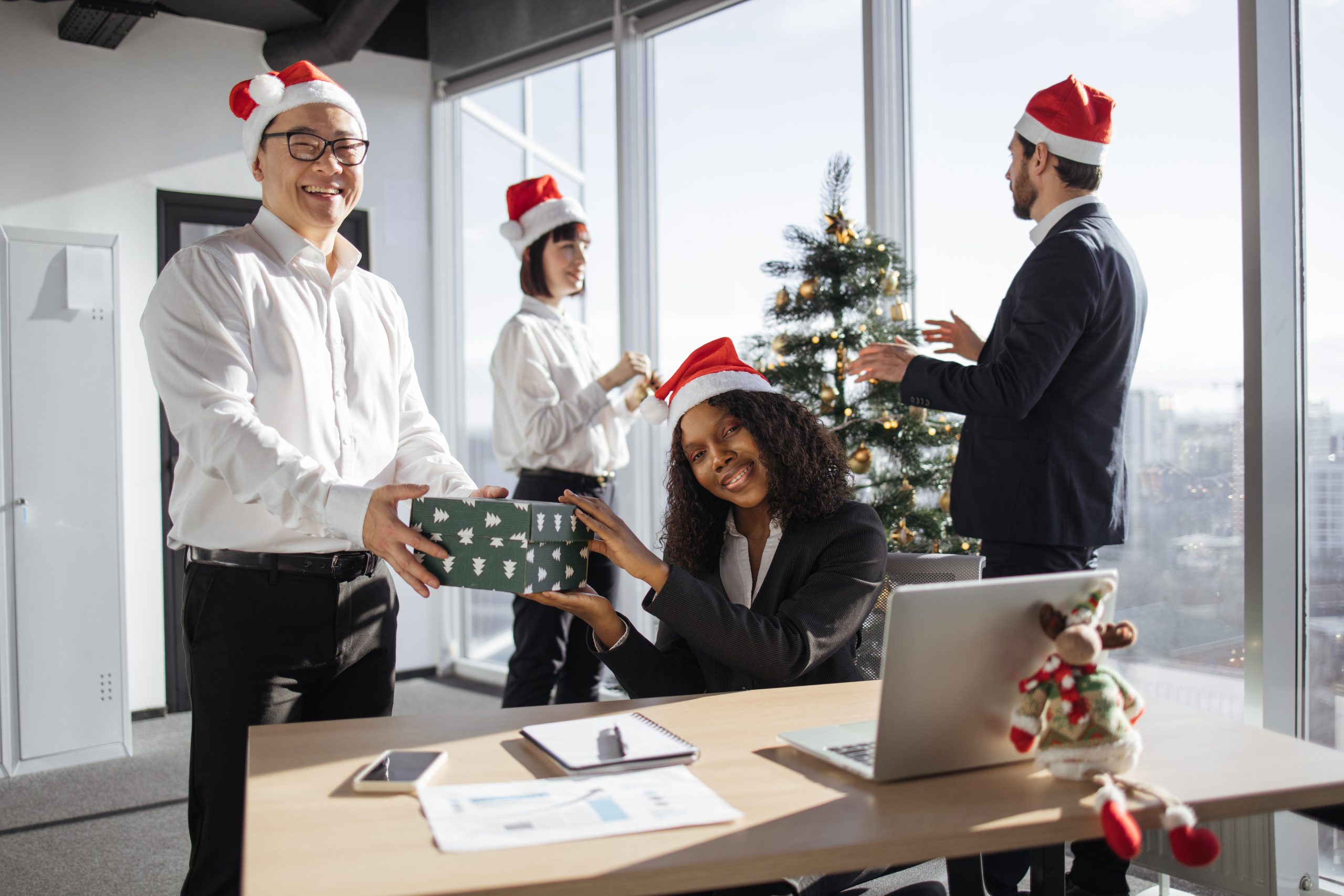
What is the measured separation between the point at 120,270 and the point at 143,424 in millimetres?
683

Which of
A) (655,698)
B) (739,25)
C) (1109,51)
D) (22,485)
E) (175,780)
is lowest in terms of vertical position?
(175,780)

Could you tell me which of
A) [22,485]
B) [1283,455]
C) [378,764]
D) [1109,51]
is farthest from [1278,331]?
[22,485]

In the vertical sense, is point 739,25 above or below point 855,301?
above

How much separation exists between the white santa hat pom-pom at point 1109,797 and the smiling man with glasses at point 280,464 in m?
0.97

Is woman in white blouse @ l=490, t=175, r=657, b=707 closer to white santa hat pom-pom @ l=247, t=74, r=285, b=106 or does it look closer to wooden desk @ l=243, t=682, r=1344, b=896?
white santa hat pom-pom @ l=247, t=74, r=285, b=106

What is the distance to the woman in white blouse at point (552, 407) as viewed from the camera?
352 centimetres

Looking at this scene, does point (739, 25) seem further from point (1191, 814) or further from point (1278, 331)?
point (1191, 814)

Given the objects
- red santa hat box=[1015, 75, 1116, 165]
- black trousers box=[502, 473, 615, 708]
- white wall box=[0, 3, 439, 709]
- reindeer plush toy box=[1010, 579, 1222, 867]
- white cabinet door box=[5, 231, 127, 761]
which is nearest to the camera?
reindeer plush toy box=[1010, 579, 1222, 867]

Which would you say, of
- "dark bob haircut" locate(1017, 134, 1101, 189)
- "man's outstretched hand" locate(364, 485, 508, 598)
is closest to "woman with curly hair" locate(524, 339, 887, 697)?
"man's outstretched hand" locate(364, 485, 508, 598)

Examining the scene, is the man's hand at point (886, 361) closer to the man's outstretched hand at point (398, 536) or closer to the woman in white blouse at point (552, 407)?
the woman in white blouse at point (552, 407)

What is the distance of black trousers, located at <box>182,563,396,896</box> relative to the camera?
5.63 feet

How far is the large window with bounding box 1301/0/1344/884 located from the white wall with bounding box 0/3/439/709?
13.5 feet

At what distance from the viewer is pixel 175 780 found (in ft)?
12.3

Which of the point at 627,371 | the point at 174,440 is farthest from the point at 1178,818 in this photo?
the point at 174,440
